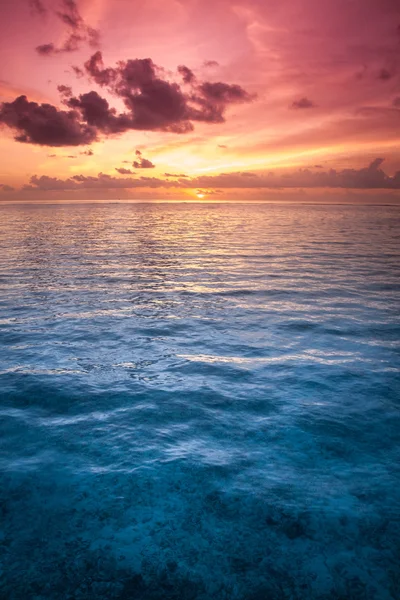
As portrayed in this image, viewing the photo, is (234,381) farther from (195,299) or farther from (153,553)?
(195,299)

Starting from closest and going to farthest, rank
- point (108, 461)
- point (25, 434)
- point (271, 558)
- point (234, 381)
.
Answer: point (271, 558) < point (108, 461) < point (25, 434) < point (234, 381)

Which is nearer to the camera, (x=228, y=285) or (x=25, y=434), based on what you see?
(x=25, y=434)

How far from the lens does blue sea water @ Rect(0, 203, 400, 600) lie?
4.61m

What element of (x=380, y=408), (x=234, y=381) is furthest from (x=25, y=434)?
(x=380, y=408)

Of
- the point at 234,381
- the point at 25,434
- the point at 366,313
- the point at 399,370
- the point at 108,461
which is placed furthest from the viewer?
the point at 366,313

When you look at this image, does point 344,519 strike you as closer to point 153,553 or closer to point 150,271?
point 153,553

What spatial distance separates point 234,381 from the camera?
31.3ft

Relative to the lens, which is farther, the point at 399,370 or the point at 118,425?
the point at 399,370

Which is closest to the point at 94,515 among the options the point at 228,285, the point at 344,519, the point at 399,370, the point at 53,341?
the point at 344,519

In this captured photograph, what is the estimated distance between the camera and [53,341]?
12.1 meters

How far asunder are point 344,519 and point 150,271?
2083cm

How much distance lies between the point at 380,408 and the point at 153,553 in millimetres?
5886

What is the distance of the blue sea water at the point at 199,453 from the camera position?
461 cm

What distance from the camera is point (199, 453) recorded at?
6789 millimetres
